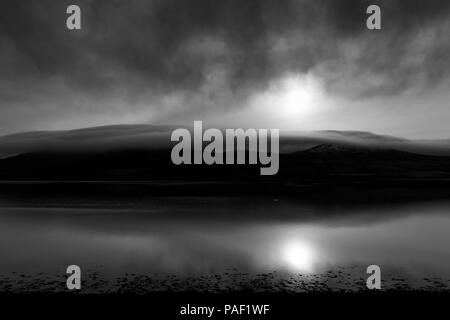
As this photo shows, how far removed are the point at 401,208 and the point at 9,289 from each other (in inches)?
3595

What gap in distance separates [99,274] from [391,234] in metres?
45.6

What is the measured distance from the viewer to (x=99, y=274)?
32438mm

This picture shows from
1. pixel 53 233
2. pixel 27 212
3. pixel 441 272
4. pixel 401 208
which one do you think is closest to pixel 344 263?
pixel 441 272

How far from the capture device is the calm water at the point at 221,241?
36.8m

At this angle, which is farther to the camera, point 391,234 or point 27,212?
point 27,212

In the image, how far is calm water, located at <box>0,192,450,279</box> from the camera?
3675 centimetres

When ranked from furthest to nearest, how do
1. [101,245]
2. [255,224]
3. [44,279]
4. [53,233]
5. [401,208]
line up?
[401,208] < [255,224] < [53,233] < [101,245] < [44,279]

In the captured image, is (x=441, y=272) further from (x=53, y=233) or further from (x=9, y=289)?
(x=53, y=233)

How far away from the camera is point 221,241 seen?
5128cm
